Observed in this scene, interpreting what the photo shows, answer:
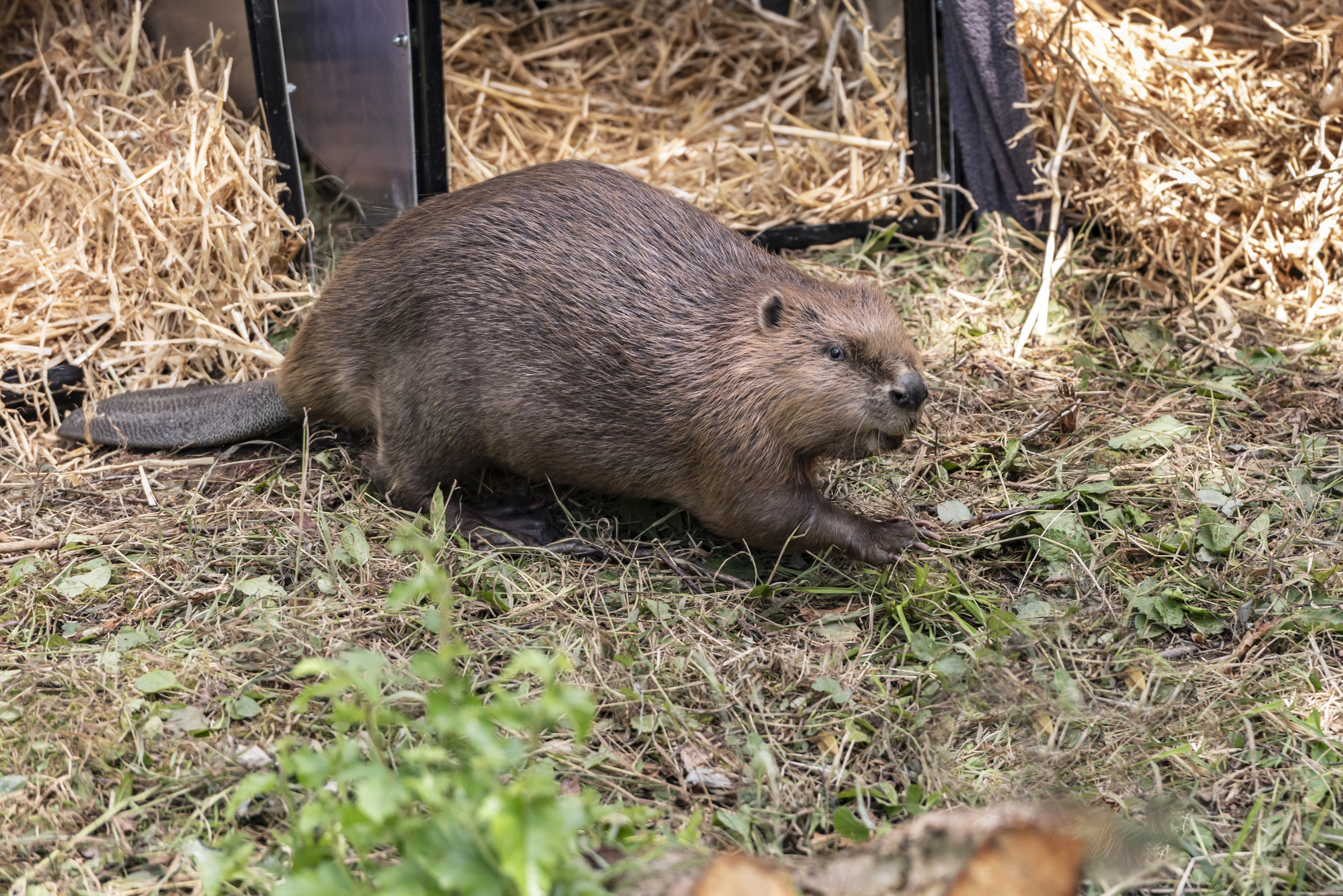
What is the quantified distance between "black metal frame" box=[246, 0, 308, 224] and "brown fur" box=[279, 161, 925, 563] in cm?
92

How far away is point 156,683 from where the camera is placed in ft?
8.17

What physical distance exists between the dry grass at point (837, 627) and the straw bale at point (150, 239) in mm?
84

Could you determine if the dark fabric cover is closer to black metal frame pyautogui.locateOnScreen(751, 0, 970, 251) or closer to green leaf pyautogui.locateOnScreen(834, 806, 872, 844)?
black metal frame pyautogui.locateOnScreen(751, 0, 970, 251)

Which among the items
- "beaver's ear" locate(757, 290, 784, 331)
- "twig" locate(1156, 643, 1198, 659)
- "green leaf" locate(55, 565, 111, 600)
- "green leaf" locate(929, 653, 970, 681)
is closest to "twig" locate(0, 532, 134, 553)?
"green leaf" locate(55, 565, 111, 600)

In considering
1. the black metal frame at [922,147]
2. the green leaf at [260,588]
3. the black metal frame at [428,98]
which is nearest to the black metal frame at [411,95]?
the black metal frame at [428,98]

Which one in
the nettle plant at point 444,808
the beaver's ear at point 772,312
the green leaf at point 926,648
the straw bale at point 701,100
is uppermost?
the straw bale at point 701,100

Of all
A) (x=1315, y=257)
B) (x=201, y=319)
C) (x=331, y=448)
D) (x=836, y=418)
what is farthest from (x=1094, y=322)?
(x=201, y=319)

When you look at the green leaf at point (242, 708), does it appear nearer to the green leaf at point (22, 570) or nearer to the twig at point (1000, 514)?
the green leaf at point (22, 570)

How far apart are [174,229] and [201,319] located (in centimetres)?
38

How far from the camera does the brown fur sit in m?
3.01

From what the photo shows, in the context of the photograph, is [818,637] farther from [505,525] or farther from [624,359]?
[505,525]

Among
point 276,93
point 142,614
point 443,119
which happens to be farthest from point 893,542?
point 276,93

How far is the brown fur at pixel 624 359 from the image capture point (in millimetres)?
3010

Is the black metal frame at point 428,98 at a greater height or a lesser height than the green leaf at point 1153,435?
greater
